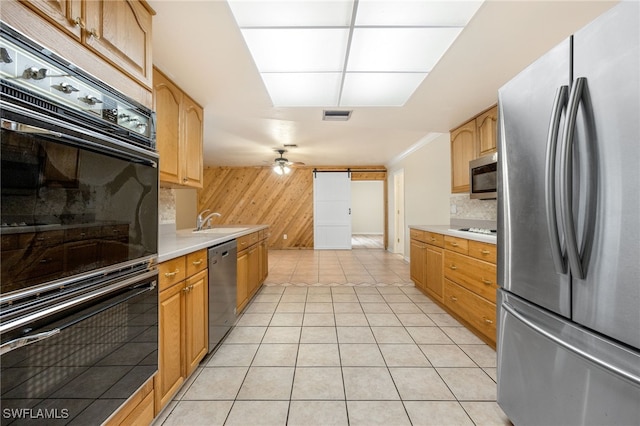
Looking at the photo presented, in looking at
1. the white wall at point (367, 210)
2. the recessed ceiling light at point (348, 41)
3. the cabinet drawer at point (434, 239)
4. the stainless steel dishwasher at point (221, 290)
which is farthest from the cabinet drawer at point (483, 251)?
the white wall at point (367, 210)

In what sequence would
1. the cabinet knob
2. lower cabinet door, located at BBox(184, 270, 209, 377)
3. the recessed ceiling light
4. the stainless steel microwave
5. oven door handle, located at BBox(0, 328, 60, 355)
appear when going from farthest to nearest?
the stainless steel microwave < lower cabinet door, located at BBox(184, 270, 209, 377) < the recessed ceiling light < the cabinet knob < oven door handle, located at BBox(0, 328, 60, 355)

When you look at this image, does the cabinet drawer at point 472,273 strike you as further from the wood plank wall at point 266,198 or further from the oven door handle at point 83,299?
the wood plank wall at point 266,198

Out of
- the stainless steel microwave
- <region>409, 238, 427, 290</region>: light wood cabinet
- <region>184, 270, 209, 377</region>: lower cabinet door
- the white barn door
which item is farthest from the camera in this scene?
the white barn door

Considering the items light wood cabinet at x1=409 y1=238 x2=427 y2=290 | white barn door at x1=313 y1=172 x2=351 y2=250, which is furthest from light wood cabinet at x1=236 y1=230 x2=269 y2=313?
white barn door at x1=313 y1=172 x2=351 y2=250

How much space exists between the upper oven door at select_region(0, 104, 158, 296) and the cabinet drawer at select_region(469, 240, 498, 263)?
2329 millimetres

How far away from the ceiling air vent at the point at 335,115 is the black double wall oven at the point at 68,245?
6.98 ft

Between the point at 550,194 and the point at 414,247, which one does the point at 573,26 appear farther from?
the point at 414,247

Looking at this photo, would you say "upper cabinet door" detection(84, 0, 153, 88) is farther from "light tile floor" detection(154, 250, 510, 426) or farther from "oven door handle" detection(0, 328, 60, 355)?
"light tile floor" detection(154, 250, 510, 426)

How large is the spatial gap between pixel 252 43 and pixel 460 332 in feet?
9.55

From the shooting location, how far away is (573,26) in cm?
159

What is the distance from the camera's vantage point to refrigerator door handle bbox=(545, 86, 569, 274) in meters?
0.95

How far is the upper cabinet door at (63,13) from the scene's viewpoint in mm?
874

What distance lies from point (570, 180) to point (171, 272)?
182cm

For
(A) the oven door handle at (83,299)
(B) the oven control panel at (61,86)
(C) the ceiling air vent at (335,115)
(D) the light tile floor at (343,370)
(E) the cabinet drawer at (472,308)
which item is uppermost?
(C) the ceiling air vent at (335,115)
